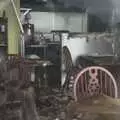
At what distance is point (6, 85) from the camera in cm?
308

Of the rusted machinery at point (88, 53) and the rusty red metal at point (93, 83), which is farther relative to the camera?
the rusted machinery at point (88, 53)

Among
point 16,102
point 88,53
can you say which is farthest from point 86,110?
point 88,53

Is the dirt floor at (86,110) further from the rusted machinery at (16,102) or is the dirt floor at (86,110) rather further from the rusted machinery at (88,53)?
the rusted machinery at (88,53)

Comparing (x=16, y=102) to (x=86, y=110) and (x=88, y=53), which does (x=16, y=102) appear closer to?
(x=86, y=110)

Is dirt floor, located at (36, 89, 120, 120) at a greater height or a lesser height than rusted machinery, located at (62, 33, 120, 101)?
lesser

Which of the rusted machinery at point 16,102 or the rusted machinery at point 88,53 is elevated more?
the rusted machinery at point 88,53

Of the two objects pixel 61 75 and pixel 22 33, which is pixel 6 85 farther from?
pixel 22 33

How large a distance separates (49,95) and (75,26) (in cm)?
245

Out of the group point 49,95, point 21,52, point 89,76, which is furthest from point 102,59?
point 89,76

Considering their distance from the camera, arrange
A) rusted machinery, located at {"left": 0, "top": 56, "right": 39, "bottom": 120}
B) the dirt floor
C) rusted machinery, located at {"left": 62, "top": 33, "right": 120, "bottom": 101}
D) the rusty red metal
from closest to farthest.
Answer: rusted machinery, located at {"left": 0, "top": 56, "right": 39, "bottom": 120} → the dirt floor → the rusty red metal → rusted machinery, located at {"left": 62, "top": 33, "right": 120, "bottom": 101}

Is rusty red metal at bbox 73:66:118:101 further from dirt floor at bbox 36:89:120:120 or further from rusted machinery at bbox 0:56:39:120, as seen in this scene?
rusted machinery at bbox 0:56:39:120

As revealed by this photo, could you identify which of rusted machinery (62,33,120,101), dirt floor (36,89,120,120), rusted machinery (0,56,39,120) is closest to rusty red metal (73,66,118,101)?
dirt floor (36,89,120,120)

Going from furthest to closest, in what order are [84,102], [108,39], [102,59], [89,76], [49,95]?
[108,39], [102,59], [49,95], [89,76], [84,102]

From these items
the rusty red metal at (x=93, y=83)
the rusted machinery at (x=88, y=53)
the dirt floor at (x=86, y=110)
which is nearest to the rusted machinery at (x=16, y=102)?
the dirt floor at (x=86, y=110)
